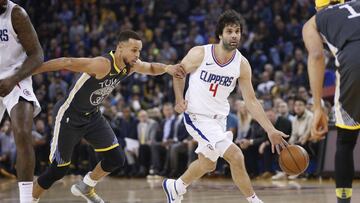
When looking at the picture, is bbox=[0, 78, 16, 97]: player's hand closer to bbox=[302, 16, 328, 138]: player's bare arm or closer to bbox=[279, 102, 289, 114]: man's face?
bbox=[302, 16, 328, 138]: player's bare arm

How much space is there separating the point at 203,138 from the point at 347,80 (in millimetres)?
2287

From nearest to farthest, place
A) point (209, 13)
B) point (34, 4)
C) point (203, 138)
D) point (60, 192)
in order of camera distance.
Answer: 1. point (203, 138)
2. point (60, 192)
3. point (209, 13)
4. point (34, 4)

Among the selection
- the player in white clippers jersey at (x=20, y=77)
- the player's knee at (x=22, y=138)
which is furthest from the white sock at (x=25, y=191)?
the player's knee at (x=22, y=138)

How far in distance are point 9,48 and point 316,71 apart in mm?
2969

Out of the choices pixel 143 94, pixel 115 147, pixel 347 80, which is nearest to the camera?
pixel 347 80

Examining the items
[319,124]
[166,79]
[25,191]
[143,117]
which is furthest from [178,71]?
[166,79]

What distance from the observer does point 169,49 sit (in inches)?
763

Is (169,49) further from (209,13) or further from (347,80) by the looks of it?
(347,80)

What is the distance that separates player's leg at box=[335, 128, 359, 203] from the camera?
5281 millimetres

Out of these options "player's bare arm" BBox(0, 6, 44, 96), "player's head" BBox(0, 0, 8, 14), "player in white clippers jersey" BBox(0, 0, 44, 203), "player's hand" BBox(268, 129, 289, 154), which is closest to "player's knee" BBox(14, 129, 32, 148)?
"player in white clippers jersey" BBox(0, 0, 44, 203)

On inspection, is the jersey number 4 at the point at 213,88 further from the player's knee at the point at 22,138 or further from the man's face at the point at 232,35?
the player's knee at the point at 22,138

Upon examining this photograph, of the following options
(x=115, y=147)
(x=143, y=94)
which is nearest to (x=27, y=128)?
(x=115, y=147)

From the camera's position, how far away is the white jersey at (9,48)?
639 cm

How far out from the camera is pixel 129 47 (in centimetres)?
730
